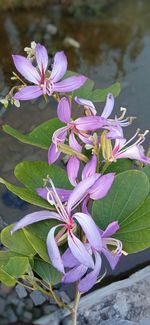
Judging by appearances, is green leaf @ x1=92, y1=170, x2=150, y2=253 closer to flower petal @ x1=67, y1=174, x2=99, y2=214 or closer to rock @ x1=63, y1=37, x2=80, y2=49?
flower petal @ x1=67, y1=174, x2=99, y2=214


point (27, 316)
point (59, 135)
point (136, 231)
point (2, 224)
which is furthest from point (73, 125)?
point (2, 224)

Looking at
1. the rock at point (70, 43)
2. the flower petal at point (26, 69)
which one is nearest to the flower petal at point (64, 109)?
the flower petal at point (26, 69)

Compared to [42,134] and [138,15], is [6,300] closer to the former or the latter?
[42,134]

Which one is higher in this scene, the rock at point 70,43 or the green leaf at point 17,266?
the rock at point 70,43

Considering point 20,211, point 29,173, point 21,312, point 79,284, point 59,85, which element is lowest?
point 21,312

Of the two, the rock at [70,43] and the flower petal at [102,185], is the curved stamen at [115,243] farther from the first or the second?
the rock at [70,43]

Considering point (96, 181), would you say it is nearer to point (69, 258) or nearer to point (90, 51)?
point (69, 258)

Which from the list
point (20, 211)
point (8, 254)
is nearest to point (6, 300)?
point (20, 211)

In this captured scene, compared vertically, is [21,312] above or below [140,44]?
below
